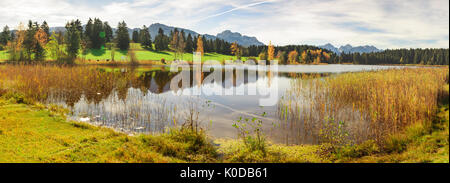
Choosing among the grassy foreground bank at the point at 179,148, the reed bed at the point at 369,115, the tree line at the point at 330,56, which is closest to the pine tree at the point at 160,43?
the tree line at the point at 330,56

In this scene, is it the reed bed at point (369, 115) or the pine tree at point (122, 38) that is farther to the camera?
the pine tree at point (122, 38)

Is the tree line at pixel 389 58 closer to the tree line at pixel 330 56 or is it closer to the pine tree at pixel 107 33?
the tree line at pixel 330 56

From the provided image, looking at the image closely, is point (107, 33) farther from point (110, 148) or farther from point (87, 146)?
point (110, 148)

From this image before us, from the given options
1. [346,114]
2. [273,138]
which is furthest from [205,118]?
[346,114]

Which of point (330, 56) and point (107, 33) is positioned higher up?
point (107, 33)

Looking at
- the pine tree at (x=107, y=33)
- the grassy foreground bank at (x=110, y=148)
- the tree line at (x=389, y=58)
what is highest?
the pine tree at (x=107, y=33)

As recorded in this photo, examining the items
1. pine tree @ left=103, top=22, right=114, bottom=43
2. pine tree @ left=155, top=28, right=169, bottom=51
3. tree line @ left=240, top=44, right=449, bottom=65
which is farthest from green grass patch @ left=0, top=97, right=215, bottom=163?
tree line @ left=240, top=44, right=449, bottom=65

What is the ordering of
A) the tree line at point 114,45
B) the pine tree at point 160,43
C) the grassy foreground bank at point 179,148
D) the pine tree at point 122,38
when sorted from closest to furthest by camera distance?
the grassy foreground bank at point 179,148
the tree line at point 114,45
the pine tree at point 122,38
the pine tree at point 160,43

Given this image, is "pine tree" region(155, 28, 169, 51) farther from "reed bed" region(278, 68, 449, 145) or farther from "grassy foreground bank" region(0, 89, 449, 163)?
"grassy foreground bank" region(0, 89, 449, 163)

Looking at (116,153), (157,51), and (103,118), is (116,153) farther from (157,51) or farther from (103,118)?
(157,51)

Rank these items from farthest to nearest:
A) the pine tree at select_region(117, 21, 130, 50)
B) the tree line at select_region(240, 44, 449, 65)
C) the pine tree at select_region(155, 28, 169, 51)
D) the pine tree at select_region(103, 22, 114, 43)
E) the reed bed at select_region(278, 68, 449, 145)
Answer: the tree line at select_region(240, 44, 449, 65) < the pine tree at select_region(155, 28, 169, 51) < the pine tree at select_region(103, 22, 114, 43) < the pine tree at select_region(117, 21, 130, 50) < the reed bed at select_region(278, 68, 449, 145)

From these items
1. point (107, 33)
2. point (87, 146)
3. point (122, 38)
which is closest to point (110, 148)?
point (87, 146)
